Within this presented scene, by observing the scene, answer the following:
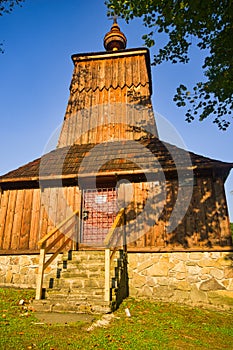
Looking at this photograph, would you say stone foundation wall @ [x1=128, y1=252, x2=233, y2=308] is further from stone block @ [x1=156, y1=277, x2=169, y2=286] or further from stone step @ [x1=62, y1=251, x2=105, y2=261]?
stone step @ [x1=62, y1=251, x2=105, y2=261]

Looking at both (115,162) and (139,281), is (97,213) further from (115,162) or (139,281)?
(139,281)

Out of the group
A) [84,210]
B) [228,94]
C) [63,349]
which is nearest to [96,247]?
[84,210]

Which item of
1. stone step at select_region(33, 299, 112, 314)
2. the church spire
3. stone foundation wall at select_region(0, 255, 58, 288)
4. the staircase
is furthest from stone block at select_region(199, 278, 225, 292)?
the church spire

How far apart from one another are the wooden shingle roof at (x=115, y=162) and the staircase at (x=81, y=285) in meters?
2.82

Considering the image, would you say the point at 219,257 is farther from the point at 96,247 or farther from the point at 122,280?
the point at 96,247

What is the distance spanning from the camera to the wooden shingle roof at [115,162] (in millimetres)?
9852

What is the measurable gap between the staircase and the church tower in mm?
5812

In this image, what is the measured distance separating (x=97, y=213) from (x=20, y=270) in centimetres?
320

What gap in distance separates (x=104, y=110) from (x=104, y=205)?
5243mm

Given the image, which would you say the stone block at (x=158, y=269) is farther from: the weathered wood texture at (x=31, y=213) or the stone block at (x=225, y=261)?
the weathered wood texture at (x=31, y=213)

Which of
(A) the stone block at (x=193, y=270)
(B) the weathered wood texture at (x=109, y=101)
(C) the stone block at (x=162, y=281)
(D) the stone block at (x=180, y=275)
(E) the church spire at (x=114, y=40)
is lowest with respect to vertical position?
(C) the stone block at (x=162, y=281)

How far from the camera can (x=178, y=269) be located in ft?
29.2

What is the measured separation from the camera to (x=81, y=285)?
7707 mm

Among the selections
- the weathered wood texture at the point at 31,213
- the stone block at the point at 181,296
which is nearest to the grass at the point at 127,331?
the stone block at the point at 181,296
